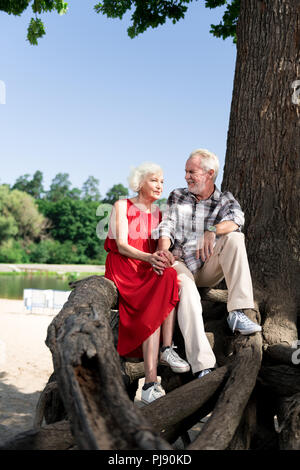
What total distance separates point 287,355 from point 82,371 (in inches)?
76.2

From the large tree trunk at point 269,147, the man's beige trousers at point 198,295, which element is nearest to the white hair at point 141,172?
the man's beige trousers at point 198,295

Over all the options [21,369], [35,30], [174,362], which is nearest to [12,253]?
[21,369]

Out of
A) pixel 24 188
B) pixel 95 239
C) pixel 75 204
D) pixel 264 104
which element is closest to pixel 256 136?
pixel 264 104

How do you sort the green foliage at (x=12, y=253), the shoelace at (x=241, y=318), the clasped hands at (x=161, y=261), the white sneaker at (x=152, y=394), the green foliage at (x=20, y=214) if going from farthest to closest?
the green foliage at (x=20, y=214), the green foliage at (x=12, y=253), the clasped hands at (x=161, y=261), the shoelace at (x=241, y=318), the white sneaker at (x=152, y=394)

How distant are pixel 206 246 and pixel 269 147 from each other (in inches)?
58.8

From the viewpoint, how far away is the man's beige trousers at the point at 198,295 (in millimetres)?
3590

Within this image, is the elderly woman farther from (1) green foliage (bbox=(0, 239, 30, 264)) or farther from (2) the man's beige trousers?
(1) green foliage (bbox=(0, 239, 30, 264))

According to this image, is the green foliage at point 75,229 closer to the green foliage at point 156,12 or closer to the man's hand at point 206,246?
the green foliage at point 156,12

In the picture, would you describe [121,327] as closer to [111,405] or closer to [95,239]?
[111,405]

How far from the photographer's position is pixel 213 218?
169 inches

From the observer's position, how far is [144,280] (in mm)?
3963

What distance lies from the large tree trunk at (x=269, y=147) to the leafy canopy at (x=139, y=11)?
11.6ft

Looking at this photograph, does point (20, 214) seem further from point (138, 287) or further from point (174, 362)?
point (174, 362)

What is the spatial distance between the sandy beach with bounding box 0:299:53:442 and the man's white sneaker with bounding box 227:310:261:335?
4115 millimetres
